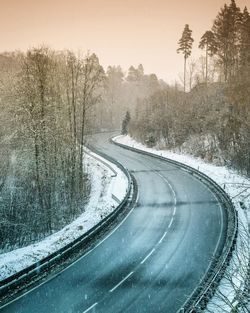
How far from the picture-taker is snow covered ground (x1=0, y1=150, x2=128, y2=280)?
Answer: 18.0 metres

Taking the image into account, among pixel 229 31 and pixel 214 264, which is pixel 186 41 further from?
Result: pixel 214 264

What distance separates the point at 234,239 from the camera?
2064cm

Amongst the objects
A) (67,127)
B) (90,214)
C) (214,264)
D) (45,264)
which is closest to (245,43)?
(67,127)

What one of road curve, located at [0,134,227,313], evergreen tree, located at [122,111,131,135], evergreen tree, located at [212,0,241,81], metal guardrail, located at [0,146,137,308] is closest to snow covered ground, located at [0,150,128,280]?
metal guardrail, located at [0,146,137,308]

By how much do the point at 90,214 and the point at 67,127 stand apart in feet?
41.3

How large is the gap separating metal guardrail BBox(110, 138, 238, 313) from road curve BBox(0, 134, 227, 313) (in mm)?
466

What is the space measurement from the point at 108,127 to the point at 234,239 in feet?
308

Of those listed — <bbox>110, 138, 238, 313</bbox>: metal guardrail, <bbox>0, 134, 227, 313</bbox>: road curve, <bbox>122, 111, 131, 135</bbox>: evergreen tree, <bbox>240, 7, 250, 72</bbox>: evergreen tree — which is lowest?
<bbox>0, 134, 227, 313</bbox>: road curve

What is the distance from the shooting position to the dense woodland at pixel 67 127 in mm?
29312

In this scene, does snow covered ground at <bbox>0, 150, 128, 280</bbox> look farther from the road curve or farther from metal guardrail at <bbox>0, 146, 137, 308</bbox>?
the road curve

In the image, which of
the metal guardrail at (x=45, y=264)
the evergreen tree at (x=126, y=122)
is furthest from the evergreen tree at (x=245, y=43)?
the metal guardrail at (x=45, y=264)

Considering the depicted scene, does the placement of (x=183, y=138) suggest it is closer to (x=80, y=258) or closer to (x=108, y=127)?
(x=80, y=258)

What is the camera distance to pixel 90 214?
2711cm

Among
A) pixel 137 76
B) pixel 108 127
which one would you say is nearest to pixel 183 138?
pixel 108 127
